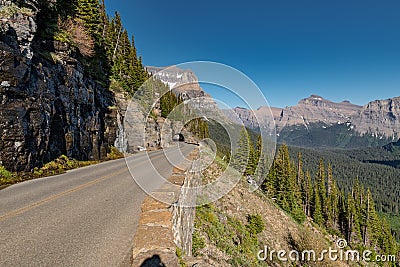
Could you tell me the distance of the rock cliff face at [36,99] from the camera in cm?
1223

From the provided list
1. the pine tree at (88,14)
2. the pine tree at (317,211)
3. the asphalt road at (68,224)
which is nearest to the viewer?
the asphalt road at (68,224)

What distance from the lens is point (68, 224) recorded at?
6.00 metres

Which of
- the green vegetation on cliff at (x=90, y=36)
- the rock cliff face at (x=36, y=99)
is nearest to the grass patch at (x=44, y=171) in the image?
the rock cliff face at (x=36, y=99)

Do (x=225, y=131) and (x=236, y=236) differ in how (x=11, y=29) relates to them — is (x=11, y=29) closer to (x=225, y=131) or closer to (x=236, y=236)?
(x=225, y=131)

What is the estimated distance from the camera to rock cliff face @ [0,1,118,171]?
40.1 ft

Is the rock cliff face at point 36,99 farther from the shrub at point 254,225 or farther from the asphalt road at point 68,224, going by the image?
the shrub at point 254,225

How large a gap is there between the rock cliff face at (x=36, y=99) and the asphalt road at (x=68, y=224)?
371cm

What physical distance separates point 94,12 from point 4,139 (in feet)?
108

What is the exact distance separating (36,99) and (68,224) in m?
11.7

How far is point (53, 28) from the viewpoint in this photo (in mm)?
20312

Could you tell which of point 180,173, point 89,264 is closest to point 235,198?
point 180,173

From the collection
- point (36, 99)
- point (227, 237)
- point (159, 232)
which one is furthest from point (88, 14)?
point (159, 232)

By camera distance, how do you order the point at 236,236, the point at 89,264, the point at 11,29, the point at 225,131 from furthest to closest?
1. the point at 236,236
2. the point at 11,29
3. the point at 225,131
4. the point at 89,264

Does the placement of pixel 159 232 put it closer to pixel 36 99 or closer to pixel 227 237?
pixel 227 237
